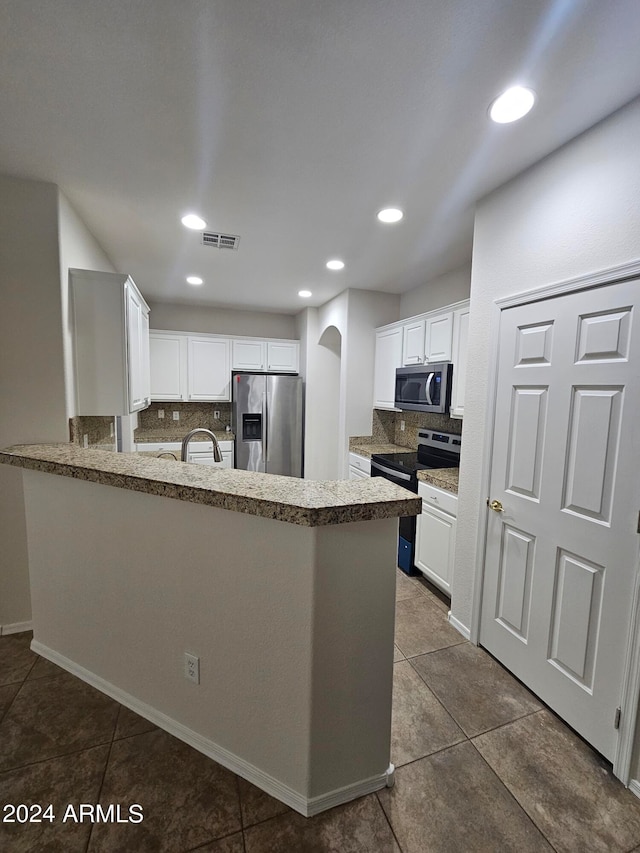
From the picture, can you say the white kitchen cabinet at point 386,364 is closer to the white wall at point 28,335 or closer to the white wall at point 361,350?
the white wall at point 361,350

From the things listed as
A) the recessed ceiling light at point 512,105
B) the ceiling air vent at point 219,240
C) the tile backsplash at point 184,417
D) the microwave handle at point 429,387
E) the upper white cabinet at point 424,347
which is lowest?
the tile backsplash at point 184,417

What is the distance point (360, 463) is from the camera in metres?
3.75

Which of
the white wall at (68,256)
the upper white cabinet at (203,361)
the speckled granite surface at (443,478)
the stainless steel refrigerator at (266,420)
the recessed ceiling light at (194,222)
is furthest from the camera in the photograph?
the stainless steel refrigerator at (266,420)

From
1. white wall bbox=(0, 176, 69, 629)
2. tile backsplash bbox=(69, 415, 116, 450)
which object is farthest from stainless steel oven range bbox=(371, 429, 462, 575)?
Answer: white wall bbox=(0, 176, 69, 629)

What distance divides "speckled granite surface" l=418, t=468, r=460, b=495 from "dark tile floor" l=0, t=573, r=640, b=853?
111cm

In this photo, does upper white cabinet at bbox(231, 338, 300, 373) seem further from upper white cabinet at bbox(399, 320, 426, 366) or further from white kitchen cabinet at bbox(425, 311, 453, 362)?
white kitchen cabinet at bbox(425, 311, 453, 362)

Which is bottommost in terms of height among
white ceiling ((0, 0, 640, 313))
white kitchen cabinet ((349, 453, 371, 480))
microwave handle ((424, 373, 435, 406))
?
white kitchen cabinet ((349, 453, 371, 480))

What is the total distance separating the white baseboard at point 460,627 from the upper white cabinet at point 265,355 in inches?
145

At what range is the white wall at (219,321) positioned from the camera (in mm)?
4770

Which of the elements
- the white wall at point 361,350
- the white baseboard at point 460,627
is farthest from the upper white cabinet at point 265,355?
the white baseboard at point 460,627

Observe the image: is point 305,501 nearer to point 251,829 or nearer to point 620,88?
point 251,829

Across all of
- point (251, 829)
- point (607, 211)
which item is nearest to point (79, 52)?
point (607, 211)

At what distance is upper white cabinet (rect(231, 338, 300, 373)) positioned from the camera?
488 centimetres

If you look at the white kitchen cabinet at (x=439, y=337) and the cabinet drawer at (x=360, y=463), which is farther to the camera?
the cabinet drawer at (x=360, y=463)
